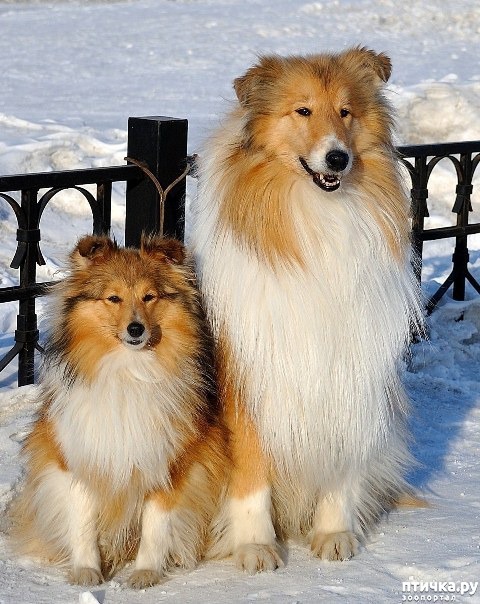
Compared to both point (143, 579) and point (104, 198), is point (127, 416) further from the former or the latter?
point (104, 198)

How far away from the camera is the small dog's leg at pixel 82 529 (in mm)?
3680

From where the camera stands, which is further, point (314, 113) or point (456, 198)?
point (456, 198)

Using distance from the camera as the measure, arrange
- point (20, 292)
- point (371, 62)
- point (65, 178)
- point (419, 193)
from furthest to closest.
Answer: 1. point (419, 193)
2. point (20, 292)
3. point (65, 178)
4. point (371, 62)

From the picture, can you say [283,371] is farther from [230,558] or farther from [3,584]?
[3,584]

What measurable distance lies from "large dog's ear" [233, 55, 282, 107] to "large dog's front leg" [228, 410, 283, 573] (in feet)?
3.66

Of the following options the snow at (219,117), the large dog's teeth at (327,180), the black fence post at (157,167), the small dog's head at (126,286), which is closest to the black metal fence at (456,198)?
the snow at (219,117)

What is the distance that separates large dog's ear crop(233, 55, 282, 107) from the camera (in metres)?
3.74

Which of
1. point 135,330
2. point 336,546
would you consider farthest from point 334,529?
point 135,330

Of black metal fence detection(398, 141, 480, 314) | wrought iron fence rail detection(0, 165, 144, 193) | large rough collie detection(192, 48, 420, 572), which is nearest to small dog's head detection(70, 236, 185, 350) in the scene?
large rough collie detection(192, 48, 420, 572)

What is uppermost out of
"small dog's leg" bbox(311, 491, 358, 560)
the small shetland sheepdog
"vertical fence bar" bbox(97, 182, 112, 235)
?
"vertical fence bar" bbox(97, 182, 112, 235)

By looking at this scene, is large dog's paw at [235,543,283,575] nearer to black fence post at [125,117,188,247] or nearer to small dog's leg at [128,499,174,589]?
small dog's leg at [128,499,174,589]

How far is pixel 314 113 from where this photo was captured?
3664 millimetres

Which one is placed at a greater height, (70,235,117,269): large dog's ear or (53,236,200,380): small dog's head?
(70,235,117,269): large dog's ear

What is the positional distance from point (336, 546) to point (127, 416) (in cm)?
93
